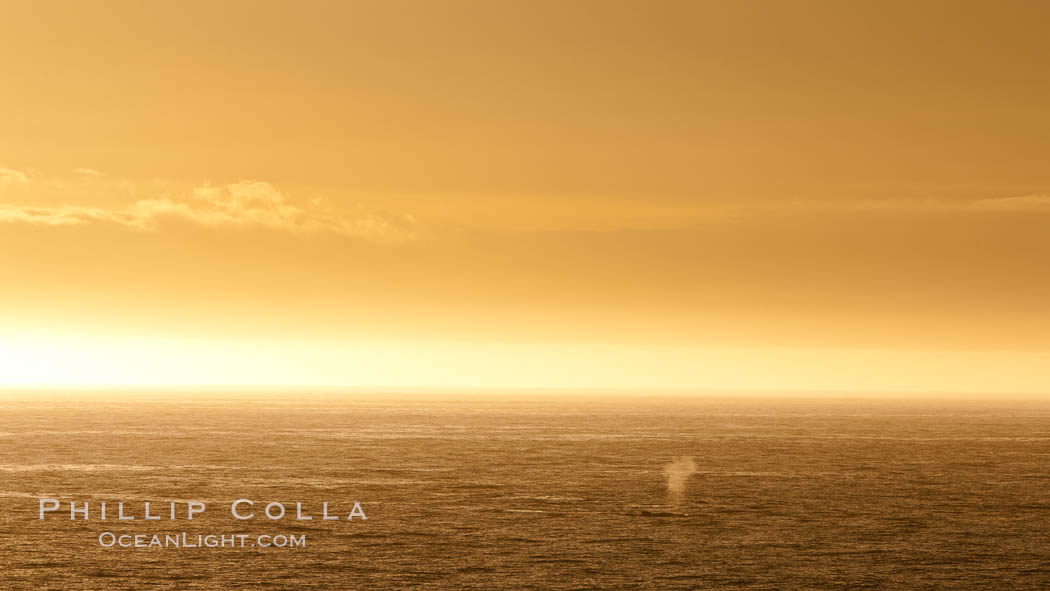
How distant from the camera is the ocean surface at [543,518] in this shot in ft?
185

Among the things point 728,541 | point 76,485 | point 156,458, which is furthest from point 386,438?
point 728,541

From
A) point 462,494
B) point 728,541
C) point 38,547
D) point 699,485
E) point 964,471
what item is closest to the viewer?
point 38,547

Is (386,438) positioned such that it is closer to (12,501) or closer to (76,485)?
(76,485)

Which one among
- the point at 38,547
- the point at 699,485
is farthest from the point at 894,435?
the point at 38,547

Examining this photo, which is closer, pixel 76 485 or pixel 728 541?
pixel 728 541

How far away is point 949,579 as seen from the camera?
56344 mm

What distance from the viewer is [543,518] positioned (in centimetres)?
7481

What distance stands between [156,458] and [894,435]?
11898 centimetres

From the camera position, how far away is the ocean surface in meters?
56.3

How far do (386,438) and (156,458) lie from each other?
50350mm

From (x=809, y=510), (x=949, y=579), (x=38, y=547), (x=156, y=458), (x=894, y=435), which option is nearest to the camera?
(x=949, y=579)

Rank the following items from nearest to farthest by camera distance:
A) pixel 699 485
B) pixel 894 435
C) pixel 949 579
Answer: pixel 949 579 < pixel 699 485 < pixel 894 435

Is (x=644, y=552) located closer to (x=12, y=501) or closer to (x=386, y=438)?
(x=12, y=501)

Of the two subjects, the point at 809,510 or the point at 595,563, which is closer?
the point at 595,563
